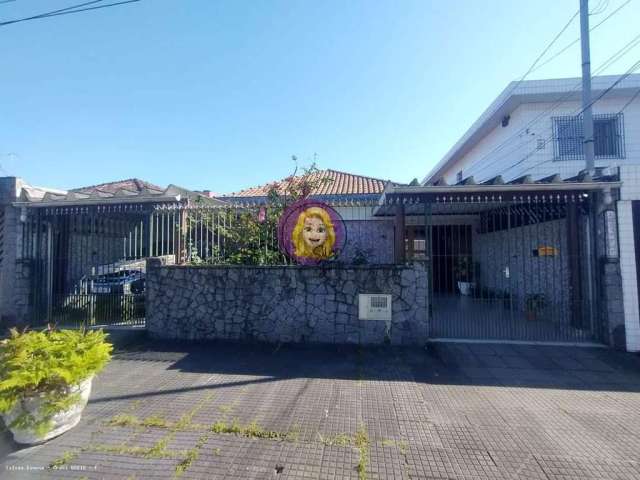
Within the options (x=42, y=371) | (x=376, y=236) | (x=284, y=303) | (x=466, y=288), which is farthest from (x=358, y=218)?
(x=42, y=371)

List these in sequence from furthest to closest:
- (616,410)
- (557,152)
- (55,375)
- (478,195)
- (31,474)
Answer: (557,152) < (478,195) < (616,410) < (55,375) < (31,474)

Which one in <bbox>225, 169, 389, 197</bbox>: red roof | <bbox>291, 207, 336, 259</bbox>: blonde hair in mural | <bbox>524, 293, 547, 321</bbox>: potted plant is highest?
<bbox>225, 169, 389, 197</bbox>: red roof

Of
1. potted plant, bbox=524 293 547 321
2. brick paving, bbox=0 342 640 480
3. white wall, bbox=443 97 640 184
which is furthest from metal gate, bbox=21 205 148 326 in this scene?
white wall, bbox=443 97 640 184

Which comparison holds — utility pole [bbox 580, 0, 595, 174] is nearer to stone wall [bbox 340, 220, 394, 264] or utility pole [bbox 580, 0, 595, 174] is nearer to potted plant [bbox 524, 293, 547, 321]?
potted plant [bbox 524, 293, 547, 321]

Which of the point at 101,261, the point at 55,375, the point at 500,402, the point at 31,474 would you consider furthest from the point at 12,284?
the point at 500,402

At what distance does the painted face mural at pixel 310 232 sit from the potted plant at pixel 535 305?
455 centimetres

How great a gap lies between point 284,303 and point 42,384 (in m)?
3.86

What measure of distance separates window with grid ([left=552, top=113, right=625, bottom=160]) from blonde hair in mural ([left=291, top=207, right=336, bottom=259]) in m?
7.77

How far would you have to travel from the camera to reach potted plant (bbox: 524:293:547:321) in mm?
7272

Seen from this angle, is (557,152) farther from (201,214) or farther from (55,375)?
(55,375)

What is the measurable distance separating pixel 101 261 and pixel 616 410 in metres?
9.65

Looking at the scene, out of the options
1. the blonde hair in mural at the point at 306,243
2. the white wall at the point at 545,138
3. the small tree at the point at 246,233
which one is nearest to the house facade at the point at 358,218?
the blonde hair in mural at the point at 306,243

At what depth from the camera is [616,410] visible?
3.81 meters

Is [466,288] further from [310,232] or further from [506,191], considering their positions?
[310,232]
